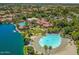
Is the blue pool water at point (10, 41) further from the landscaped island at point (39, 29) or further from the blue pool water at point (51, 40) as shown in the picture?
the blue pool water at point (51, 40)

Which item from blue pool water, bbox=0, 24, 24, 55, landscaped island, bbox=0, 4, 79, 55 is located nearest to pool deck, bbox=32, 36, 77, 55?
landscaped island, bbox=0, 4, 79, 55

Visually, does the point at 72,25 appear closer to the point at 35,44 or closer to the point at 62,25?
the point at 62,25

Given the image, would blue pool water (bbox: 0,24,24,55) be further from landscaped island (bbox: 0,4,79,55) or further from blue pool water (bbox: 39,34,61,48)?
blue pool water (bbox: 39,34,61,48)

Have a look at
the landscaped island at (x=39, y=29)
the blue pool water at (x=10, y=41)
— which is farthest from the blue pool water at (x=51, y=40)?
the blue pool water at (x=10, y=41)

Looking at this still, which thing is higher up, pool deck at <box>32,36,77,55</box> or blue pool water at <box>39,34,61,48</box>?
blue pool water at <box>39,34,61,48</box>

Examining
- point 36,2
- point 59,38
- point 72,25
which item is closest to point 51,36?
point 59,38

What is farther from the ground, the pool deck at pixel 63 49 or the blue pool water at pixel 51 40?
the blue pool water at pixel 51 40

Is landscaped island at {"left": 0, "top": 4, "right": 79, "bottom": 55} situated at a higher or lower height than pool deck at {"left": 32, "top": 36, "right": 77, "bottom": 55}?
higher
